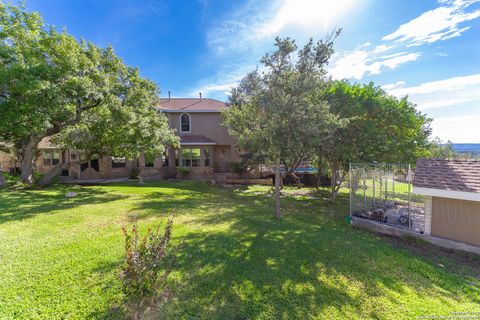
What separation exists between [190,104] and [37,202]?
15570 mm

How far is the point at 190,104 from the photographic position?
22219 mm

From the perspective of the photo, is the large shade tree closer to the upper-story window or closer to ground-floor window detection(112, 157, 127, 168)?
ground-floor window detection(112, 157, 127, 168)

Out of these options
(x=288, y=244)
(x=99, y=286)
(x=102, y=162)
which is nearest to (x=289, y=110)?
(x=288, y=244)

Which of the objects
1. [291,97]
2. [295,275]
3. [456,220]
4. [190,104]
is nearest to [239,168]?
[190,104]

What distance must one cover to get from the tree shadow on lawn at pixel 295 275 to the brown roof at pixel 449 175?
269 cm

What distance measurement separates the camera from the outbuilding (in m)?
6.80

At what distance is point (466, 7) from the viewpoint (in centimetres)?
905

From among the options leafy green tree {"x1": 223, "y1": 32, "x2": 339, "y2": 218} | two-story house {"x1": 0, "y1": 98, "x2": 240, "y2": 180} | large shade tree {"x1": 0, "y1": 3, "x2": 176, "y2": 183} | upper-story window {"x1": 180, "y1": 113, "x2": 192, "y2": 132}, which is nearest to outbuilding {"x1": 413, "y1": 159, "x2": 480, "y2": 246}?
leafy green tree {"x1": 223, "y1": 32, "x2": 339, "y2": 218}

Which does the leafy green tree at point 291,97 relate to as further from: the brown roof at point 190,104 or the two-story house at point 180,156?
the brown roof at point 190,104

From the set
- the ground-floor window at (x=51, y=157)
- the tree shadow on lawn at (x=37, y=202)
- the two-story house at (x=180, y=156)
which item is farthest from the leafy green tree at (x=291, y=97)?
the ground-floor window at (x=51, y=157)

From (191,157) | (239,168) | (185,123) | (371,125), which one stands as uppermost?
(185,123)

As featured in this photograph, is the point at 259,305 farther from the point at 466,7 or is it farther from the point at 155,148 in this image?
the point at 466,7

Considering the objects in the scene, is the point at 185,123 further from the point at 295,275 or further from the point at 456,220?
the point at 456,220

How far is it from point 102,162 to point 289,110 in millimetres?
18334
